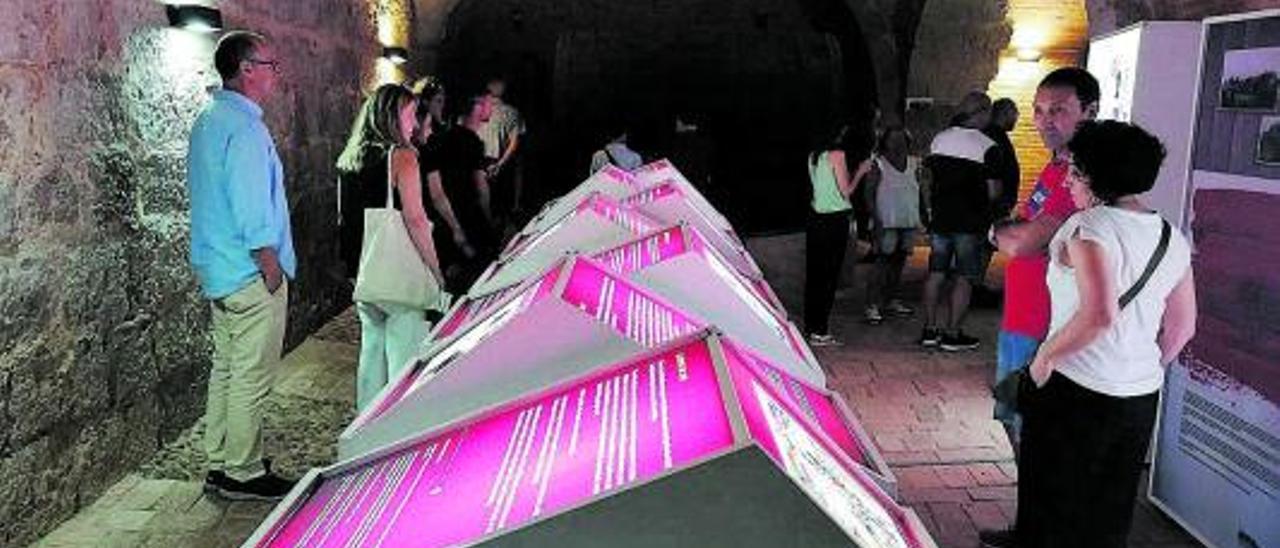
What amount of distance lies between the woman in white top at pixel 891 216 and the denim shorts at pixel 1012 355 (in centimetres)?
371

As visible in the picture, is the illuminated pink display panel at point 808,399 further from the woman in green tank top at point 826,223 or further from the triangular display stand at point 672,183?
the woman in green tank top at point 826,223

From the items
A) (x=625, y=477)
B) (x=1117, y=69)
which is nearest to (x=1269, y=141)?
(x=1117, y=69)

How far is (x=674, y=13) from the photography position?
468 inches

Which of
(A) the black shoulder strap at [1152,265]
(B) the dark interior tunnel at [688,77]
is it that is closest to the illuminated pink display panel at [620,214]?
(A) the black shoulder strap at [1152,265]

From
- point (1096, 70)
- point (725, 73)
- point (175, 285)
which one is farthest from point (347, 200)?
point (725, 73)

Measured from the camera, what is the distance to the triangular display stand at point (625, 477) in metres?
1.05

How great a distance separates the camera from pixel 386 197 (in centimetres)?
391

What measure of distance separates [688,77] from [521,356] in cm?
1038

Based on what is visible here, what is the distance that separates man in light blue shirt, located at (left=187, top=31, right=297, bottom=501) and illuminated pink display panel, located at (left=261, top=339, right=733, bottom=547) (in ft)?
7.64

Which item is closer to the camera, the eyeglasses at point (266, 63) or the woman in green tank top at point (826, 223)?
the eyeglasses at point (266, 63)

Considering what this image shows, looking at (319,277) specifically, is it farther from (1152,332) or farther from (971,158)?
(1152,332)

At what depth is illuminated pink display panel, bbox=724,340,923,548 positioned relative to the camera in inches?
44.2

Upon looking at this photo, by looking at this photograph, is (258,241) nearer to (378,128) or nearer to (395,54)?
(378,128)

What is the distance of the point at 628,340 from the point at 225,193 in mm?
2434
